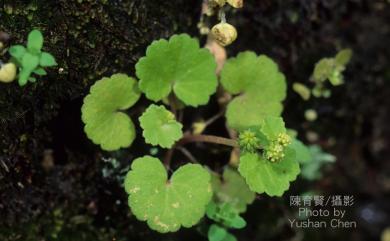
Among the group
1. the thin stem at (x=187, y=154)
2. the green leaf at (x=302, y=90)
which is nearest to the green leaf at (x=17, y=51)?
the thin stem at (x=187, y=154)

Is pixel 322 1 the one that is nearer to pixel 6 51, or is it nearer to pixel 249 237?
pixel 249 237

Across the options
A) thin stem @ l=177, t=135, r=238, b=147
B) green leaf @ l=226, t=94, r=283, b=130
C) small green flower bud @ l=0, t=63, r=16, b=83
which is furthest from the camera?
green leaf @ l=226, t=94, r=283, b=130

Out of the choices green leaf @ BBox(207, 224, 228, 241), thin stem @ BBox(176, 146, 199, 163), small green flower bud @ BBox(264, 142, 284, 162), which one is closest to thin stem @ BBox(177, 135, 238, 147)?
thin stem @ BBox(176, 146, 199, 163)

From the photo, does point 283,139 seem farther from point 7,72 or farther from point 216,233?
point 7,72

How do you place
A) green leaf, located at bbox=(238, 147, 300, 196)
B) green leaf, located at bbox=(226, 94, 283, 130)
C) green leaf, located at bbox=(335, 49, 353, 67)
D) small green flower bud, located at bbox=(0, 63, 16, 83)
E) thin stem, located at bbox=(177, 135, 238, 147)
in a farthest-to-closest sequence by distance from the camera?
green leaf, located at bbox=(335, 49, 353, 67) < green leaf, located at bbox=(226, 94, 283, 130) < thin stem, located at bbox=(177, 135, 238, 147) < green leaf, located at bbox=(238, 147, 300, 196) < small green flower bud, located at bbox=(0, 63, 16, 83)

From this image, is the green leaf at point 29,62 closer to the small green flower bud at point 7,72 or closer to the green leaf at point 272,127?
the small green flower bud at point 7,72

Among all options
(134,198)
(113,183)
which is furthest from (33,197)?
(134,198)

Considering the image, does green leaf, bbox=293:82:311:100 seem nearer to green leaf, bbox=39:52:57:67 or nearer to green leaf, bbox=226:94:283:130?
green leaf, bbox=226:94:283:130

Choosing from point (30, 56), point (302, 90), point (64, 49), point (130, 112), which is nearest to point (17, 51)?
point (30, 56)
